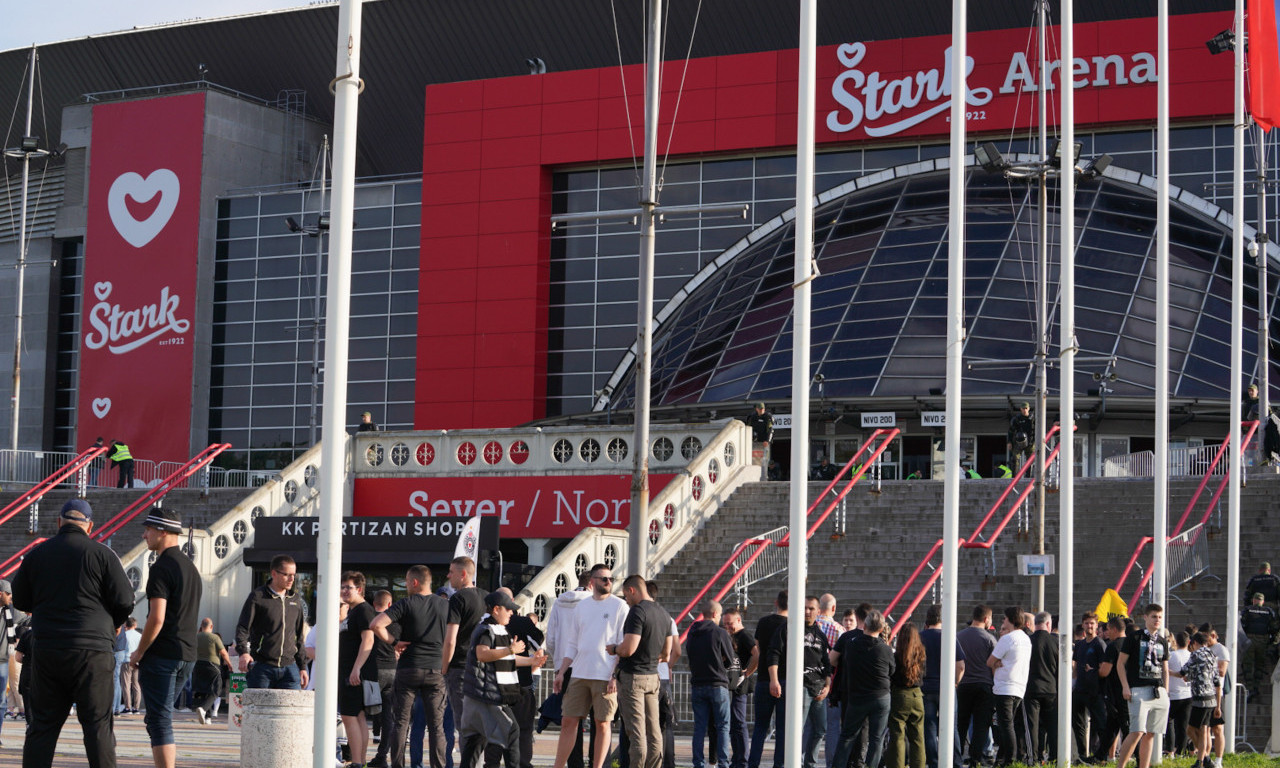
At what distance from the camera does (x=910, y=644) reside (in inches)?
581

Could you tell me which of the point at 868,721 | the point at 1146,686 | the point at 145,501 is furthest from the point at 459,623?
the point at 145,501

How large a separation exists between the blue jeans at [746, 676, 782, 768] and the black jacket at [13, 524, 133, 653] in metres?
7.19

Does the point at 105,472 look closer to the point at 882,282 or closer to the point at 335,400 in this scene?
the point at 882,282

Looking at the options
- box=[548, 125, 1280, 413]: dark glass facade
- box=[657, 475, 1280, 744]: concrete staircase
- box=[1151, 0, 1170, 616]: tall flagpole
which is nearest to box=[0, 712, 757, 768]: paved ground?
box=[1151, 0, 1170, 616]: tall flagpole

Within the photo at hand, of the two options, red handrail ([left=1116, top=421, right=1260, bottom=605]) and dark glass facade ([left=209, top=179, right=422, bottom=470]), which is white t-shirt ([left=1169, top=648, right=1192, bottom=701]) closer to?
red handrail ([left=1116, top=421, right=1260, bottom=605])

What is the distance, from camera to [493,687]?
44.2ft

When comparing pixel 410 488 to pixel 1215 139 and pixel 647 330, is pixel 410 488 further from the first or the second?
pixel 1215 139

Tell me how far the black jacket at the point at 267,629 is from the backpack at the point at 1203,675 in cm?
863

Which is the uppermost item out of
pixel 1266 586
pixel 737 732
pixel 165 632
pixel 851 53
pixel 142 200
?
pixel 851 53

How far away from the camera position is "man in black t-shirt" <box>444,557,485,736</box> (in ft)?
46.2

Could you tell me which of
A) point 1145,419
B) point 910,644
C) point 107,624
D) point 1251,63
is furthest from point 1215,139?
point 107,624

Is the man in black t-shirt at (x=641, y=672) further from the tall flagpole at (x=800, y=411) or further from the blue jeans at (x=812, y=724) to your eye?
the blue jeans at (x=812, y=724)

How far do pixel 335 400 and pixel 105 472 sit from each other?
1835 inches

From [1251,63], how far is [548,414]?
28.4 meters
